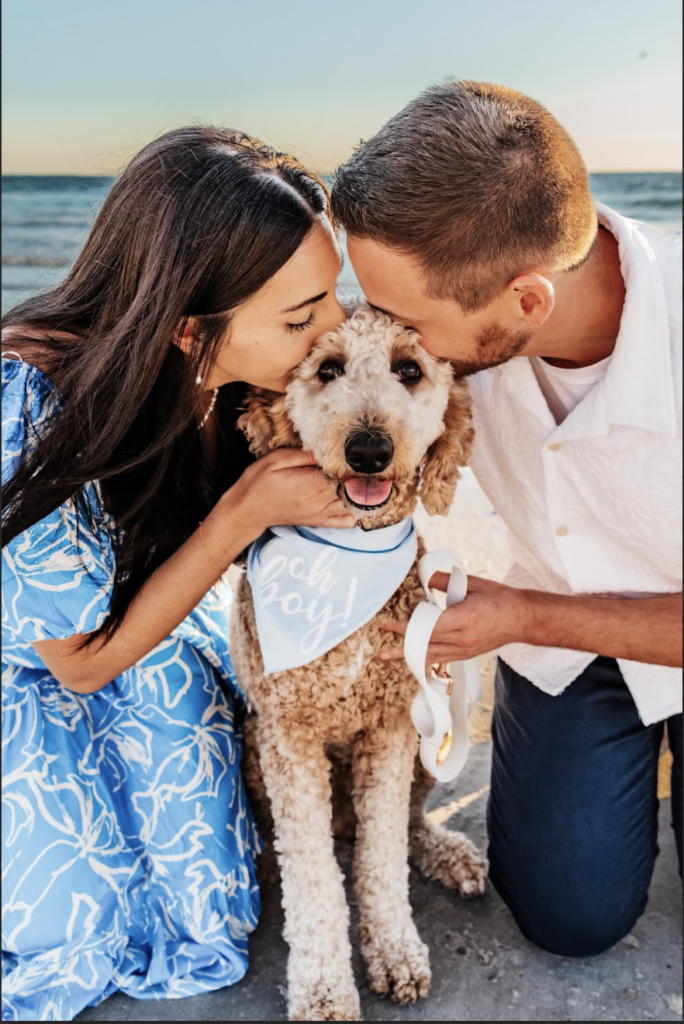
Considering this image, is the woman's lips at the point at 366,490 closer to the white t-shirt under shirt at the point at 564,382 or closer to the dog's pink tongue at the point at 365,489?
the dog's pink tongue at the point at 365,489

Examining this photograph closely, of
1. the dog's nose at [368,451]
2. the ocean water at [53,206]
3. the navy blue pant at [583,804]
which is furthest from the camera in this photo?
the ocean water at [53,206]

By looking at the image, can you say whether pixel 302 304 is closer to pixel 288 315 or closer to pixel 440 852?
pixel 288 315

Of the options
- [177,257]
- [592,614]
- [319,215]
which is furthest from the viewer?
[592,614]

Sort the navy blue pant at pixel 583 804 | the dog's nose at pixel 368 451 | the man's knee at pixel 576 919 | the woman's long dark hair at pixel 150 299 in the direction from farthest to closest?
1. the navy blue pant at pixel 583 804
2. the man's knee at pixel 576 919
3. the woman's long dark hair at pixel 150 299
4. the dog's nose at pixel 368 451

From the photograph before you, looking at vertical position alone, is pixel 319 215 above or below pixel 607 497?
above

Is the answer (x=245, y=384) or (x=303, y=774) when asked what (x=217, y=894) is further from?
(x=245, y=384)

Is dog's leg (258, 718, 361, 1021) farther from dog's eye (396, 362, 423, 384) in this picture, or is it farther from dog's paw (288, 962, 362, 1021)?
dog's eye (396, 362, 423, 384)

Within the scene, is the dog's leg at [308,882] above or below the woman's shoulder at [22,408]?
below

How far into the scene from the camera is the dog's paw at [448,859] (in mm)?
2389

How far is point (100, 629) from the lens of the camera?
2.02 m

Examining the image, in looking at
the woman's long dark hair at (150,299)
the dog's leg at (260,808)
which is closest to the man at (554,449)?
the woman's long dark hair at (150,299)

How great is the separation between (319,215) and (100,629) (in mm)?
1060

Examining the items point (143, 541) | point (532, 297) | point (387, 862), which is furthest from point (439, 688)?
point (532, 297)

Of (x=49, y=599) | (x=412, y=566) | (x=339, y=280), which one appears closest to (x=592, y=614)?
(x=412, y=566)
